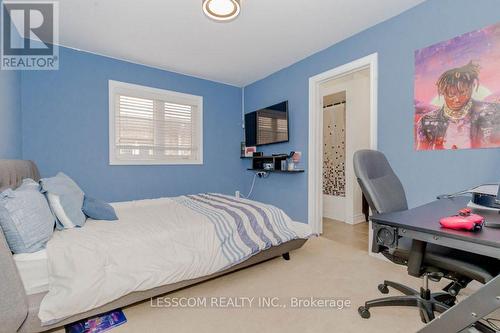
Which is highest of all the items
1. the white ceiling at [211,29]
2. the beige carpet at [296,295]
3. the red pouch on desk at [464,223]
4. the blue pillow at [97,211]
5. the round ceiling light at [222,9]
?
the white ceiling at [211,29]

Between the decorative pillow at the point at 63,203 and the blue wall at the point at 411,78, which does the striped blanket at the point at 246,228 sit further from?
the blue wall at the point at 411,78

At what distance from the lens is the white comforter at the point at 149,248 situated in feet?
4.62

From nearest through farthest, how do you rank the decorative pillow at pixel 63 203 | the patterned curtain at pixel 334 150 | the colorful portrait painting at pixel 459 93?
the decorative pillow at pixel 63 203
the colorful portrait painting at pixel 459 93
the patterned curtain at pixel 334 150

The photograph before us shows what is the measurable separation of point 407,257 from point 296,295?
2.89ft

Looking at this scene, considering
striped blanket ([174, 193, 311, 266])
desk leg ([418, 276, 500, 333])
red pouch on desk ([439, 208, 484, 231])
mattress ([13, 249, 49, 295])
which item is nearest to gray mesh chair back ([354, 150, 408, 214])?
red pouch on desk ([439, 208, 484, 231])

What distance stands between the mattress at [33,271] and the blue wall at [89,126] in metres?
2.02

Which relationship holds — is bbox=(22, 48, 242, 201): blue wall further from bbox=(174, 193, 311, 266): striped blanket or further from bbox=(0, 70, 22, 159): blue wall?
bbox=(174, 193, 311, 266): striped blanket

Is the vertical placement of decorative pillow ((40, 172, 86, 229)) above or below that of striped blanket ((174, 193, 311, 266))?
above

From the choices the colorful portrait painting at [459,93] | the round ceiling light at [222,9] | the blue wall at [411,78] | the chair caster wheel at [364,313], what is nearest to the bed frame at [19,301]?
the chair caster wheel at [364,313]

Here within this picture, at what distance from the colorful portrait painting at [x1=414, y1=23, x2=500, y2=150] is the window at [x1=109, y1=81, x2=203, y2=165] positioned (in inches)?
124

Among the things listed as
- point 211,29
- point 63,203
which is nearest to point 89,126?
point 63,203

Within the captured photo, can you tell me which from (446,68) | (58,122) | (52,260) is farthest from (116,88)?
(446,68)

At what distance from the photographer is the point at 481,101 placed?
1903 millimetres

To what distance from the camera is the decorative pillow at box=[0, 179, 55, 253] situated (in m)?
1.35
